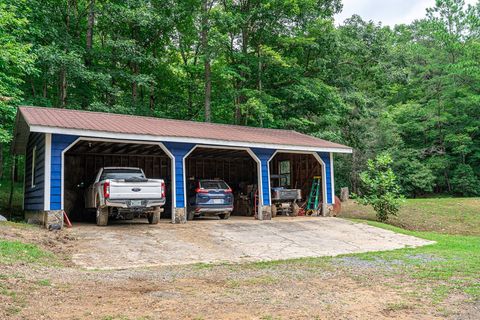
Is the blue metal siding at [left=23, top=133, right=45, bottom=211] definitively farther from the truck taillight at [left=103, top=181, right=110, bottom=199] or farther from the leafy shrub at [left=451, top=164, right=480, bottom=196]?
the leafy shrub at [left=451, top=164, right=480, bottom=196]

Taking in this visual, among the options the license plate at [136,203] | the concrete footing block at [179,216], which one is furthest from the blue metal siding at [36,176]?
the concrete footing block at [179,216]

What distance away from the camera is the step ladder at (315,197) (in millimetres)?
18469

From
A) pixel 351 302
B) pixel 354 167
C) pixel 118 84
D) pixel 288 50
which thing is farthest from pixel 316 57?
pixel 351 302

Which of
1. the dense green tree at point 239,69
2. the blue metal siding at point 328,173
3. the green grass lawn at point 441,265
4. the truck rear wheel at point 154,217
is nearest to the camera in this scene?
the green grass lawn at point 441,265

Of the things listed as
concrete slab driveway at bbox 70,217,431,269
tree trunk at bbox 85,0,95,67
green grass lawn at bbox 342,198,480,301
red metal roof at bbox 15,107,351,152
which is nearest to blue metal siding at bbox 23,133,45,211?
red metal roof at bbox 15,107,351,152

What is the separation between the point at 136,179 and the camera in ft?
38.7

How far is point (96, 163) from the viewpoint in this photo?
18.7 m

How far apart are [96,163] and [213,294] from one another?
1451cm

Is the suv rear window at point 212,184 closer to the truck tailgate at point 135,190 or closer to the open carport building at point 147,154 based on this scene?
the open carport building at point 147,154

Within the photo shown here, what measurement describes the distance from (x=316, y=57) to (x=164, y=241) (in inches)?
780

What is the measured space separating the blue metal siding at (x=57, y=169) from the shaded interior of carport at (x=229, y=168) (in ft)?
26.8

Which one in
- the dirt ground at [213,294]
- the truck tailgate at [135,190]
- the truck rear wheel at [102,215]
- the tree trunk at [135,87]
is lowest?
the dirt ground at [213,294]

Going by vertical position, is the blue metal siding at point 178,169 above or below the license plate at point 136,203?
above

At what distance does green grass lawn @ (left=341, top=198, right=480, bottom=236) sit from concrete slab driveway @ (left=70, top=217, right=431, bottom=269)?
4.18m
